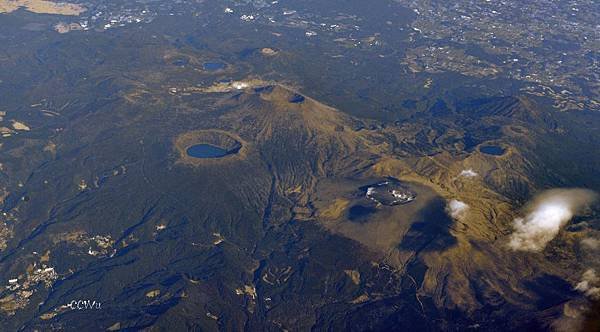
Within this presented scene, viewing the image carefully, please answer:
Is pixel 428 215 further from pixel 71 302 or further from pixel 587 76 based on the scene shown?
pixel 587 76

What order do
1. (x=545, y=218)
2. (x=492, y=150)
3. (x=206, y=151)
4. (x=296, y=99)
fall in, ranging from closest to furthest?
(x=545, y=218)
(x=492, y=150)
(x=206, y=151)
(x=296, y=99)

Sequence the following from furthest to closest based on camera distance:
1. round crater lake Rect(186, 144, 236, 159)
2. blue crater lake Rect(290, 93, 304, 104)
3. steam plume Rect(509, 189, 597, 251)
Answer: blue crater lake Rect(290, 93, 304, 104) < round crater lake Rect(186, 144, 236, 159) < steam plume Rect(509, 189, 597, 251)

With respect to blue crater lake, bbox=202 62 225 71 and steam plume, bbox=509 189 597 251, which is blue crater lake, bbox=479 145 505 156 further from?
blue crater lake, bbox=202 62 225 71

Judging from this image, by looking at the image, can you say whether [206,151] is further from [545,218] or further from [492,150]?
[545,218]

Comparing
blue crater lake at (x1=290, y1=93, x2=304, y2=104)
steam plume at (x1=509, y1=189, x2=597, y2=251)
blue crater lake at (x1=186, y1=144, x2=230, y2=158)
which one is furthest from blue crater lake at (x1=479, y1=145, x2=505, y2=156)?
blue crater lake at (x1=186, y1=144, x2=230, y2=158)

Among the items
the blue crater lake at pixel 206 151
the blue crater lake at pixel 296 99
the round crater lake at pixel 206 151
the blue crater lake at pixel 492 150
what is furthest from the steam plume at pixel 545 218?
the blue crater lake at pixel 206 151

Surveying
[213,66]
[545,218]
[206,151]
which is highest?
[545,218]

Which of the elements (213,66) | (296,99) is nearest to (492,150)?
(296,99)
